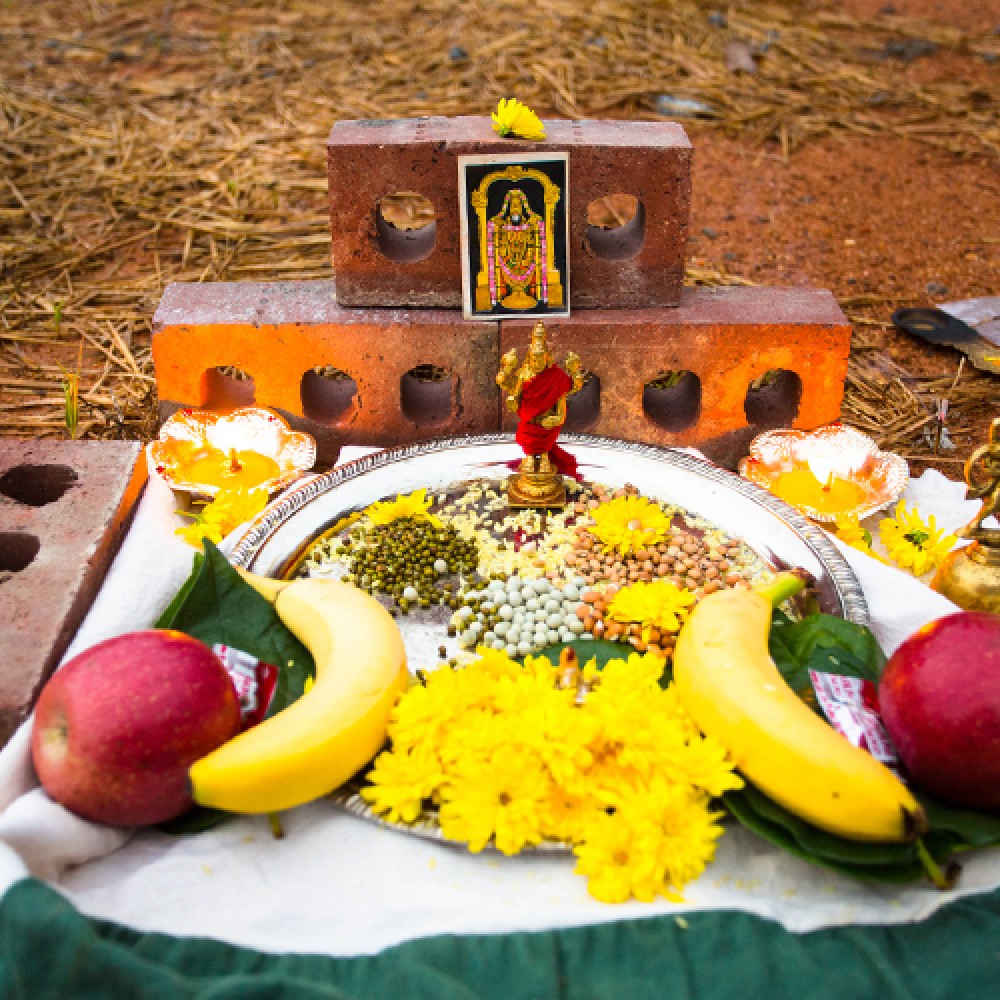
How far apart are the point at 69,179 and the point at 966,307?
453 cm

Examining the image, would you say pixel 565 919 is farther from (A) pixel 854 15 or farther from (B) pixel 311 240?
(A) pixel 854 15

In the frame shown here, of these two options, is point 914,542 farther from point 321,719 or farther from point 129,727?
point 129,727

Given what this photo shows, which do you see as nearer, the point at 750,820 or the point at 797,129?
the point at 750,820

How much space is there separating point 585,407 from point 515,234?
66 cm

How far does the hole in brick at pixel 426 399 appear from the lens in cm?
349

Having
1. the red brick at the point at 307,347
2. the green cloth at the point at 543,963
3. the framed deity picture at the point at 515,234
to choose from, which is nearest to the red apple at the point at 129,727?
the green cloth at the point at 543,963

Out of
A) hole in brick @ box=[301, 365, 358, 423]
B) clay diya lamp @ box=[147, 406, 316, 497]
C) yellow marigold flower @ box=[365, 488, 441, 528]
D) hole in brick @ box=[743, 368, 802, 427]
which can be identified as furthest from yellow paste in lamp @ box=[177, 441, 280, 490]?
hole in brick @ box=[743, 368, 802, 427]

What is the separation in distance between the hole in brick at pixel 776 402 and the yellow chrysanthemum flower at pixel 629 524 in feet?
2.83

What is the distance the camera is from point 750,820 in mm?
1851

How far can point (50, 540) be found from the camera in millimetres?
2514

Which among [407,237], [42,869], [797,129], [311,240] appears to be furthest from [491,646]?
[797,129]

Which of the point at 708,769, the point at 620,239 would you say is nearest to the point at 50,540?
the point at 708,769

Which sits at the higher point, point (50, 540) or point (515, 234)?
point (515, 234)

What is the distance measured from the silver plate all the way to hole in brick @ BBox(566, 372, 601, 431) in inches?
16.0
